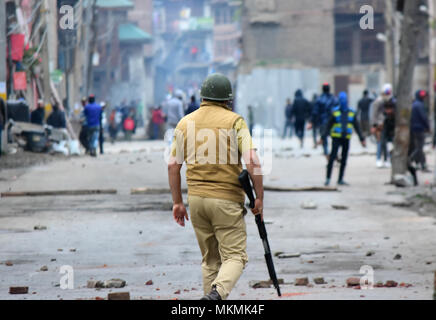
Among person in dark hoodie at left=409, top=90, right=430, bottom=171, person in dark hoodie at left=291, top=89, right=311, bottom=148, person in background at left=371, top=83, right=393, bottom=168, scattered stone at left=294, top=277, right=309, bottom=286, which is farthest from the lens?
person in dark hoodie at left=291, top=89, right=311, bottom=148

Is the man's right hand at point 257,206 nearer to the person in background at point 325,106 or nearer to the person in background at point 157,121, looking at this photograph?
the person in background at point 325,106

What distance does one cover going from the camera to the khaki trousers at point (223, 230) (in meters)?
6.91

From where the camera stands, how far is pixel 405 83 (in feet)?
64.0

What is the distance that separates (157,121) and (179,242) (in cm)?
3523

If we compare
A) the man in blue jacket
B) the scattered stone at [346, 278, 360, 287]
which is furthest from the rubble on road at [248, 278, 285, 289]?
the man in blue jacket

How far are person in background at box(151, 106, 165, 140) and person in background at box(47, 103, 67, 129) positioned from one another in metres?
14.5

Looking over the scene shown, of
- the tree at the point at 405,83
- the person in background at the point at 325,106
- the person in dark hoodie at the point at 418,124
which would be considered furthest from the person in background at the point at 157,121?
the tree at the point at 405,83

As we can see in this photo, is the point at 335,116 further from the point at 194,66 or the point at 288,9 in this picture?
the point at 194,66

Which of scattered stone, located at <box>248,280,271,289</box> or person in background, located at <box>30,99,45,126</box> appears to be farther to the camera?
person in background, located at <box>30,99,45,126</box>

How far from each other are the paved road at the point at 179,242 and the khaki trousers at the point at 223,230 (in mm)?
845

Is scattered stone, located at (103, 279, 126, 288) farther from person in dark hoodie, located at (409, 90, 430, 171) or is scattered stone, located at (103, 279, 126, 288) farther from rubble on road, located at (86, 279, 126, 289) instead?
person in dark hoodie, located at (409, 90, 430, 171)

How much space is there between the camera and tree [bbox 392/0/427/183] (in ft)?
62.2
